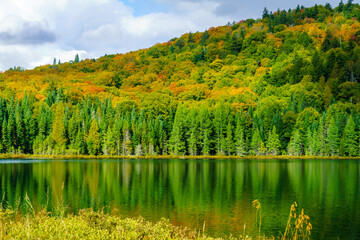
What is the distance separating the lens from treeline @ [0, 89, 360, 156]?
11469cm

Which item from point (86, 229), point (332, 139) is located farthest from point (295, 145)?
point (86, 229)

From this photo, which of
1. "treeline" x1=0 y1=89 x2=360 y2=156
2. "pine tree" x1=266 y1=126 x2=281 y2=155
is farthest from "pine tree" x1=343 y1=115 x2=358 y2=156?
"pine tree" x1=266 y1=126 x2=281 y2=155

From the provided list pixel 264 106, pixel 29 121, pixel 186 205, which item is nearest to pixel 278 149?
pixel 264 106

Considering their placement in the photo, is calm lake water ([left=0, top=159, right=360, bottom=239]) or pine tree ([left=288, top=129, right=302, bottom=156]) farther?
pine tree ([left=288, top=129, right=302, bottom=156])

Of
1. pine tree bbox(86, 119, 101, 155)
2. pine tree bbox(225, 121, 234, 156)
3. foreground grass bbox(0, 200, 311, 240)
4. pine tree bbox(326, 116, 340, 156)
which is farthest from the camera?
pine tree bbox(225, 121, 234, 156)

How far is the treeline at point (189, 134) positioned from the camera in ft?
376

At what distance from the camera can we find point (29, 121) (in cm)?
12306

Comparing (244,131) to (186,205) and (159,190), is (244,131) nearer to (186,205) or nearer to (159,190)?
(159,190)

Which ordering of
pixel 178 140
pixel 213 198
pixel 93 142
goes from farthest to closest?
1. pixel 178 140
2. pixel 93 142
3. pixel 213 198

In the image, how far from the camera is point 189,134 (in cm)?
12106

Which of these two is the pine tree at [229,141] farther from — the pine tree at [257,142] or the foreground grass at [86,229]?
the foreground grass at [86,229]

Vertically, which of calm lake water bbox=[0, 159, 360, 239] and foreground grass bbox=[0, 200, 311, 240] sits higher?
foreground grass bbox=[0, 200, 311, 240]

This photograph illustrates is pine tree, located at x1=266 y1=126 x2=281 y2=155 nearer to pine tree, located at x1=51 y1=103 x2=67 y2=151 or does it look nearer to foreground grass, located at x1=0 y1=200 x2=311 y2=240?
pine tree, located at x1=51 y1=103 x2=67 y2=151

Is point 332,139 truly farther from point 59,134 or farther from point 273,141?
point 59,134
